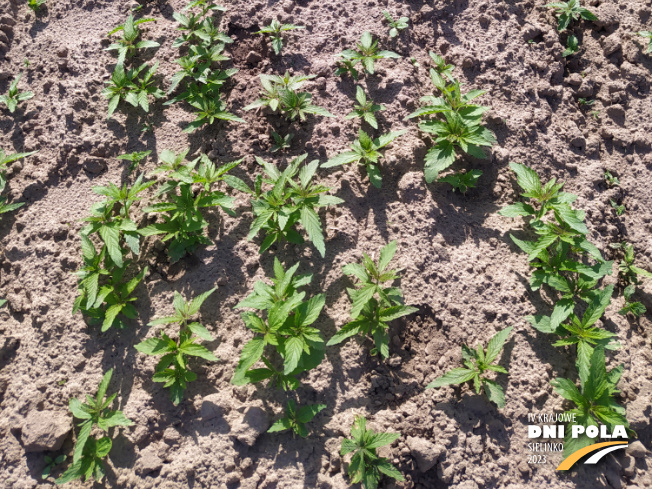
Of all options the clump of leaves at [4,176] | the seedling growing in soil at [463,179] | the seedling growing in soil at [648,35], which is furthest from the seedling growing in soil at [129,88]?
the seedling growing in soil at [648,35]

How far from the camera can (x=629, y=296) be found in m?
3.17

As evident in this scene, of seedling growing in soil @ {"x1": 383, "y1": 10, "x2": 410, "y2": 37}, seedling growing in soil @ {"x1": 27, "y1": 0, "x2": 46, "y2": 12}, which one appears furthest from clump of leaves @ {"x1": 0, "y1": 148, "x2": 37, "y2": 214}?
seedling growing in soil @ {"x1": 383, "y1": 10, "x2": 410, "y2": 37}

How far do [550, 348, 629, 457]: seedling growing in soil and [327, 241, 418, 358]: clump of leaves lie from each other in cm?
110

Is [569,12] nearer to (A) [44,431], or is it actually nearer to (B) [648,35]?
(B) [648,35]

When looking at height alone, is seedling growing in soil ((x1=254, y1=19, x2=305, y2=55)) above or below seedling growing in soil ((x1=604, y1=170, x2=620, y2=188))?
above

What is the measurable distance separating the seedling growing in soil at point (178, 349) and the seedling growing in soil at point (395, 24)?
265cm

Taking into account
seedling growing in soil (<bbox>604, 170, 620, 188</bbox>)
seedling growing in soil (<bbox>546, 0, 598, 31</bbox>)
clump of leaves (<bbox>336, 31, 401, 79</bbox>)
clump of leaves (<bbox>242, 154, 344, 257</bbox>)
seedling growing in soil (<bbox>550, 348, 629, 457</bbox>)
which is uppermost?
seedling growing in soil (<bbox>546, 0, 598, 31</bbox>)

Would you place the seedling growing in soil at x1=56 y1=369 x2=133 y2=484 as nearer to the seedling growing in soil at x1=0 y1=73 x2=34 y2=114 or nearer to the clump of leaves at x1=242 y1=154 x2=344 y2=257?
the clump of leaves at x1=242 y1=154 x2=344 y2=257

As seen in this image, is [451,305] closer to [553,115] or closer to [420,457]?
[420,457]

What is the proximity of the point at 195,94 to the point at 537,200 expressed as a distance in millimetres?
2850

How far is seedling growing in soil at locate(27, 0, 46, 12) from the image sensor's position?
419 centimetres

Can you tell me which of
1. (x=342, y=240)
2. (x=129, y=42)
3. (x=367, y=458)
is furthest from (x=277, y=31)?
(x=367, y=458)

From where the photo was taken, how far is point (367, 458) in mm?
2594

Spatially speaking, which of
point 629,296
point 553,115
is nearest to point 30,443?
point 629,296
